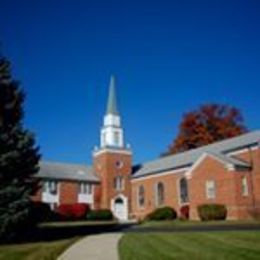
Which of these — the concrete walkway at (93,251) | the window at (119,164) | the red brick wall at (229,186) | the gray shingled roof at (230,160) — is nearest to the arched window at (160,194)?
the window at (119,164)

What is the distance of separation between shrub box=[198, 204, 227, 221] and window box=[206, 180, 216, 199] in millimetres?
2659

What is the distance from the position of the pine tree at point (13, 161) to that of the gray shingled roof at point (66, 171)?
3172cm

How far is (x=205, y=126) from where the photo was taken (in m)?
60.5

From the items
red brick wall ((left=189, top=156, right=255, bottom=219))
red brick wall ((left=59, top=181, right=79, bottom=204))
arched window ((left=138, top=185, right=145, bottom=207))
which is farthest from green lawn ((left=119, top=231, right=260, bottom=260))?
red brick wall ((left=59, top=181, right=79, bottom=204))

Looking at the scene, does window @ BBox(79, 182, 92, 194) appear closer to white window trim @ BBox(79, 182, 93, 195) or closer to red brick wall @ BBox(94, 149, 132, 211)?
white window trim @ BBox(79, 182, 93, 195)

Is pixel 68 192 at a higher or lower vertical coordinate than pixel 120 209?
higher

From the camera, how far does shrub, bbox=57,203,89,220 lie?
47375 mm

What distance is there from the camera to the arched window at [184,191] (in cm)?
4310

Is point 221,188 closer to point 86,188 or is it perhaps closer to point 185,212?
point 185,212

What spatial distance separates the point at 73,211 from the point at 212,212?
63.9 feet

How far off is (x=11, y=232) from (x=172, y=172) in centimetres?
2912

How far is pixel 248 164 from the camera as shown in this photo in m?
36.4

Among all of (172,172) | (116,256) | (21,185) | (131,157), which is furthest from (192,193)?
(116,256)

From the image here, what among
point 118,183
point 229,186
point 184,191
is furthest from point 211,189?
point 118,183
